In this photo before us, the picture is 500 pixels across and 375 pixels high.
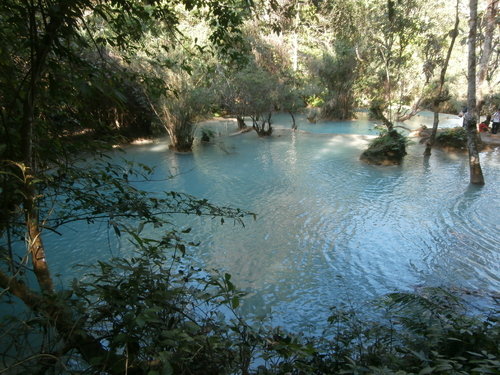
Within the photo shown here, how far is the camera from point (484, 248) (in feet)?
17.1

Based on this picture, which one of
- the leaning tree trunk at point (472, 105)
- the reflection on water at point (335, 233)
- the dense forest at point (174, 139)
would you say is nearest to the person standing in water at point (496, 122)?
the dense forest at point (174, 139)

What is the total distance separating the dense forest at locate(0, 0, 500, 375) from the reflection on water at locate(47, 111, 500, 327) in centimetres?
46

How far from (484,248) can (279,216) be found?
11.2ft

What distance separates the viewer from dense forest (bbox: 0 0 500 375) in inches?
64.8

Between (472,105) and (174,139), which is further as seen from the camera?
(174,139)

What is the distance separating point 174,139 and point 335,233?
8.19 m

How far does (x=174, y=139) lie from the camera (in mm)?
12422

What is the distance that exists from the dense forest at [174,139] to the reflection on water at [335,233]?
0.46 m

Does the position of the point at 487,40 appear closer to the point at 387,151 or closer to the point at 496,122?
the point at 496,122

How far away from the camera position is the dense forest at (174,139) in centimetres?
165

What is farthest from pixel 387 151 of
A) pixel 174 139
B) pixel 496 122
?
pixel 174 139

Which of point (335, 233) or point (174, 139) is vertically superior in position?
point (174, 139)

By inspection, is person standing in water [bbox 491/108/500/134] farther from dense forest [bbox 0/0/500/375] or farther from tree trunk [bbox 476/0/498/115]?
tree trunk [bbox 476/0/498/115]

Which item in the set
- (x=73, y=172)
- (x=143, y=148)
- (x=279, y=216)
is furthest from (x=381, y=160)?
(x=73, y=172)
